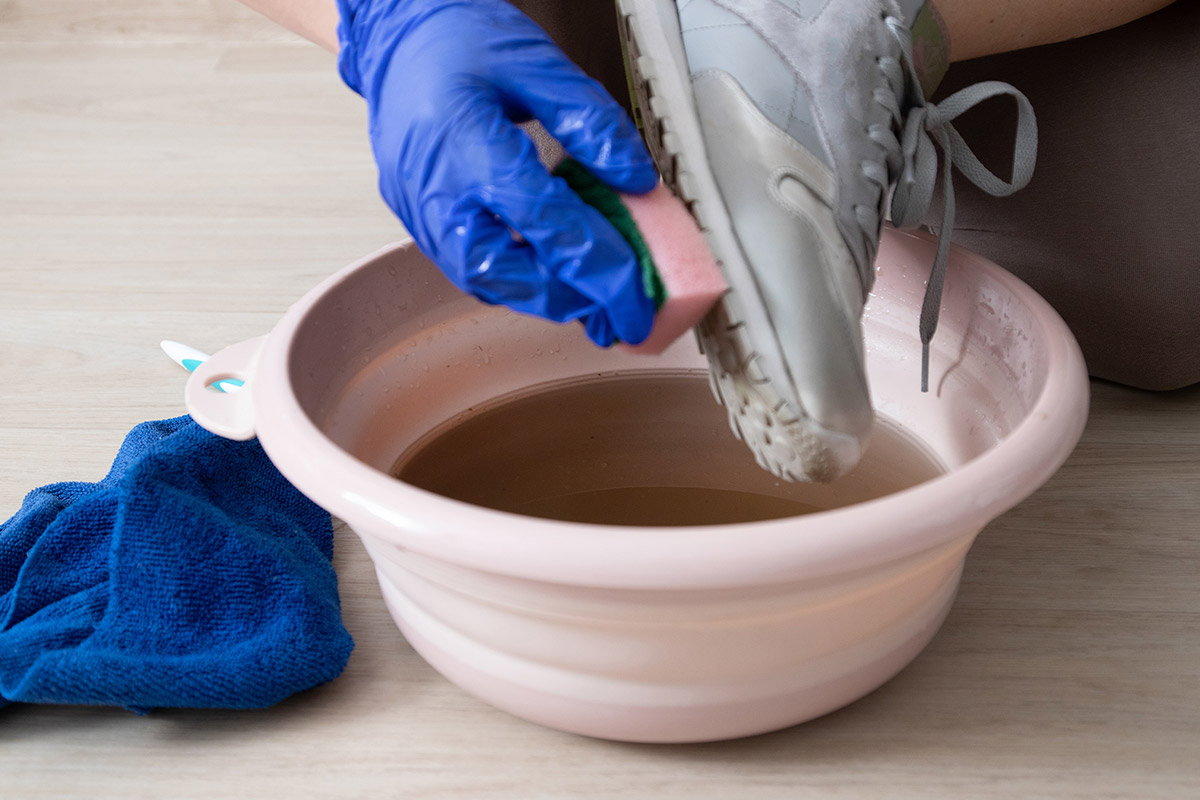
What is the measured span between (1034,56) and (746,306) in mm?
469

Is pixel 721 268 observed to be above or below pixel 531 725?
above

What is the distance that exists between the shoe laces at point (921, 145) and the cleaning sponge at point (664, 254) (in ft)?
0.39

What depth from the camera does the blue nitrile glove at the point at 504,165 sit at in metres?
0.46

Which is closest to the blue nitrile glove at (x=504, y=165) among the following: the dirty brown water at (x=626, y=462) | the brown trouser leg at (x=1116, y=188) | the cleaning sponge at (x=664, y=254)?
the cleaning sponge at (x=664, y=254)

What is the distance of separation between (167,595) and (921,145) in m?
0.49

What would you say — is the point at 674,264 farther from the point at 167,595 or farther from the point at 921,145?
the point at 167,595

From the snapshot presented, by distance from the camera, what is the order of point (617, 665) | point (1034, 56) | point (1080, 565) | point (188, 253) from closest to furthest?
point (617, 665), point (1080, 565), point (1034, 56), point (188, 253)

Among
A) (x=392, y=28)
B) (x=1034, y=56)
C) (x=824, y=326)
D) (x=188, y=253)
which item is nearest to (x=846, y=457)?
(x=824, y=326)

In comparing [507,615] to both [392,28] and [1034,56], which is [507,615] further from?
[1034,56]

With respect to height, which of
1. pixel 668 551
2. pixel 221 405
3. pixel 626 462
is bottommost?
pixel 626 462

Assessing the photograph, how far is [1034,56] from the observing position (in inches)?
32.8

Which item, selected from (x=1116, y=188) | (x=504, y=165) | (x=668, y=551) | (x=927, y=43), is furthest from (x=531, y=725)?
(x=1116, y=188)

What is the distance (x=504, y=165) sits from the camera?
46 centimetres

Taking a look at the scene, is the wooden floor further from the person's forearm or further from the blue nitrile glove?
the person's forearm
